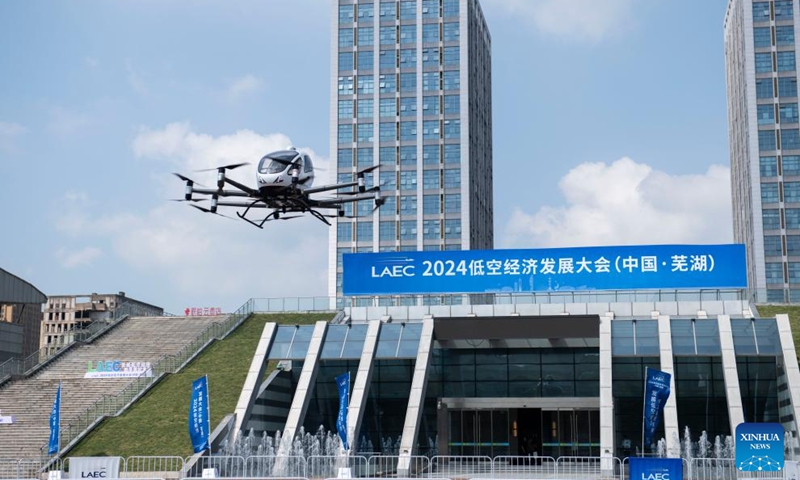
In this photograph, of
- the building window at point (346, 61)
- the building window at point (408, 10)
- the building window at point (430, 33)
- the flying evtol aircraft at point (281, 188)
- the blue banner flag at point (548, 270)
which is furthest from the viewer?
the building window at point (408, 10)

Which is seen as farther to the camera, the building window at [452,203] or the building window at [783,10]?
the building window at [452,203]

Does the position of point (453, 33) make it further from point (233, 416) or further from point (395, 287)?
point (233, 416)

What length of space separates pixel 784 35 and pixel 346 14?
56297 mm

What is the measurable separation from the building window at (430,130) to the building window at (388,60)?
890 cm

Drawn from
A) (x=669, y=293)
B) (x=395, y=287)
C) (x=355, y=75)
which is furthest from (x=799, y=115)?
(x=395, y=287)

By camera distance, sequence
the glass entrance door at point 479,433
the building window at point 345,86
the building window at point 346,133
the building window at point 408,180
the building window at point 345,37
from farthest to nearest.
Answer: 1. the building window at point 345,37
2. the building window at point 345,86
3. the building window at point 346,133
4. the building window at point 408,180
5. the glass entrance door at point 479,433

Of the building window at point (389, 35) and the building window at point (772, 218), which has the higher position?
the building window at point (389, 35)

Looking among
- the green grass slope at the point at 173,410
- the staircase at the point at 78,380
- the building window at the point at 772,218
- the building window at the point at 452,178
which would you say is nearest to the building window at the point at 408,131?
the building window at the point at 452,178

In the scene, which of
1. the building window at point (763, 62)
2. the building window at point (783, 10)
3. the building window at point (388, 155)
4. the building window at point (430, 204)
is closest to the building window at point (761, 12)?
the building window at point (783, 10)

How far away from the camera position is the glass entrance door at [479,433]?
51.5 metres

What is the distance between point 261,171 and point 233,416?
553 inches

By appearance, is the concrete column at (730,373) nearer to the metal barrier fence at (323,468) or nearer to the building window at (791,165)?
the metal barrier fence at (323,468)

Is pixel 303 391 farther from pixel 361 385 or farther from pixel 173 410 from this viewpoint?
pixel 173 410

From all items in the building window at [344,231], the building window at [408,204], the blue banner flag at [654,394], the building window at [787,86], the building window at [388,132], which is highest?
the building window at [787,86]
